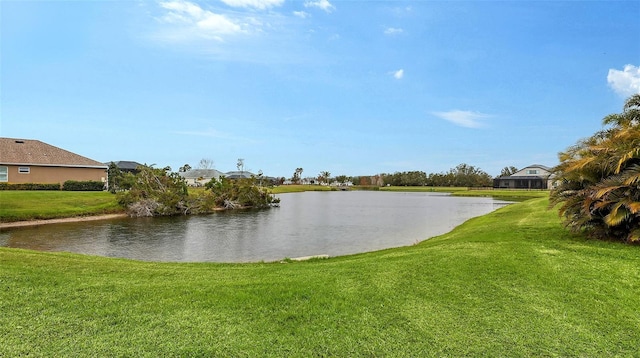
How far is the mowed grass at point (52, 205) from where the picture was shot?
71.1 ft

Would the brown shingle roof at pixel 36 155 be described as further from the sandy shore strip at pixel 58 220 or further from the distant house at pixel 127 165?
the distant house at pixel 127 165

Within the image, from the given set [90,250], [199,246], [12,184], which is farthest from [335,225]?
[12,184]

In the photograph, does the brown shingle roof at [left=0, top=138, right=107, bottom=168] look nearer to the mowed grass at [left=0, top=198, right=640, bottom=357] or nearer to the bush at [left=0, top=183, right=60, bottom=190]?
the bush at [left=0, top=183, right=60, bottom=190]

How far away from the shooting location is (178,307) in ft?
14.5

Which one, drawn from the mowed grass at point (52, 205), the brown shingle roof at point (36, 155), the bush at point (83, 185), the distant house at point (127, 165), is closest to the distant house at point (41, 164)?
the brown shingle roof at point (36, 155)

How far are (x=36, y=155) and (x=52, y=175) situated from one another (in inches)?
92.7

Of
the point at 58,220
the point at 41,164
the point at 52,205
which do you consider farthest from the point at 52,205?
the point at 41,164

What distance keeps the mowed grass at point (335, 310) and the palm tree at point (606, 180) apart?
138cm

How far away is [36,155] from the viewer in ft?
110

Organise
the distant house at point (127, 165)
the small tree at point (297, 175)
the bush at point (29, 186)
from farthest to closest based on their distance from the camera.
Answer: the small tree at point (297, 175) → the distant house at point (127, 165) → the bush at point (29, 186)

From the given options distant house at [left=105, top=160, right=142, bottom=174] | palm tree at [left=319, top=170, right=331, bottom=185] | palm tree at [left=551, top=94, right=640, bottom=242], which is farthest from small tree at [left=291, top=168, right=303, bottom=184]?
palm tree at [left=551, top=94, right=640, bottom=242]

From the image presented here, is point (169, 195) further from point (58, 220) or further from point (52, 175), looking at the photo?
point (52, 175)

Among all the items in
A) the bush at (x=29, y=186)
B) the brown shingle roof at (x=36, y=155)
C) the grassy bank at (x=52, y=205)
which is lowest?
the grassy bank at (x=52, y=205)

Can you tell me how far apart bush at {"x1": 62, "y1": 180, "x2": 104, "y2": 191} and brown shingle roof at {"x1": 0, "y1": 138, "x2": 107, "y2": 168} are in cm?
282
